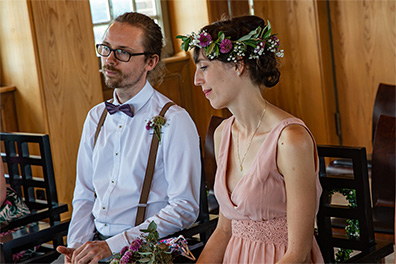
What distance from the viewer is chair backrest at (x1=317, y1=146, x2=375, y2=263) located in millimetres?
2133

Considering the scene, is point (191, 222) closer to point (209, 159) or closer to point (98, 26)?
point (209, 159)

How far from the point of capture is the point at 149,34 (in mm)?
2564

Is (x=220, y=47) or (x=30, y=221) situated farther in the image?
(x=30, y=221)

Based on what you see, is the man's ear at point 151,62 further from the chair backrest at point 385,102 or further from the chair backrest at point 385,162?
the chair backrest at point 385,102

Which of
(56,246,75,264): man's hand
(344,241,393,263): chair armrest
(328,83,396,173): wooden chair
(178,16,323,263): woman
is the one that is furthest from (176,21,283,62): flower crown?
(328,83,396,173): wooden chair

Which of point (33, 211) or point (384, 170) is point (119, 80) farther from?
point (384, 170)

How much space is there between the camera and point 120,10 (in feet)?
16.5

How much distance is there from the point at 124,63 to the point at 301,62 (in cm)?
332

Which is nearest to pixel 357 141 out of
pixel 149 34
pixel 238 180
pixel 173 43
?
pixel 173 43

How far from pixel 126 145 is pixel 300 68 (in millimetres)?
3374

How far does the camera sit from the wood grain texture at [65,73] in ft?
14.2

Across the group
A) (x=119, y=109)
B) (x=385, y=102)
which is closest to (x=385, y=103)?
(x=385, y=102)

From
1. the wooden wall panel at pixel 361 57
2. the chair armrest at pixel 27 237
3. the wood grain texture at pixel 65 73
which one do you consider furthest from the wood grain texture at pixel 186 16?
the chair armrest at pixel 27 237

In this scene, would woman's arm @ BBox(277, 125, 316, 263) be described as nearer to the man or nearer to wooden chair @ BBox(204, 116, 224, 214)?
the man
